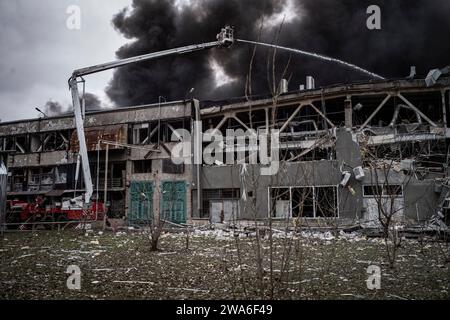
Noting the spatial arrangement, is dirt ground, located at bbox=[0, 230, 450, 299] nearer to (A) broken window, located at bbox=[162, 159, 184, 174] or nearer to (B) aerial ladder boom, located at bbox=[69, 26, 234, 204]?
(B) aerial ladder boom, located at bbox=[69, 26, 234, 204]

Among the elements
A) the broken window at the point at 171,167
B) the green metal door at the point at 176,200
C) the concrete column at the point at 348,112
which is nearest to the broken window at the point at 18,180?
the broken window at the point at 171,167

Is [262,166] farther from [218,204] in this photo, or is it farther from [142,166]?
[142,166]

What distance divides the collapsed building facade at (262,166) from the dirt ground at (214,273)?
6.18 m

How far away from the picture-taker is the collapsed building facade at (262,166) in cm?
1733

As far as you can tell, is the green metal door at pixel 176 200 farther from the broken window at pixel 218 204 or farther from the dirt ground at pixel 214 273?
the dirt ground at pixel 214 273

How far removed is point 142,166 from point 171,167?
248 centimetres

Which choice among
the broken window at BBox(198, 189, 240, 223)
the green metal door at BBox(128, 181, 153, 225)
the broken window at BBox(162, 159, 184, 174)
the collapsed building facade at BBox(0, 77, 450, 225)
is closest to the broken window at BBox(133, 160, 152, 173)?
the collapsed building facade at BBox(0, 77, 450, 225)

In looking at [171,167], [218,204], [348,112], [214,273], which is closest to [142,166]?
[171,167]

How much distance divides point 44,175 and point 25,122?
5.38 m

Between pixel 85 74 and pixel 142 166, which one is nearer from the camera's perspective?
pixel 85 74

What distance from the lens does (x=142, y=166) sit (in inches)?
968
